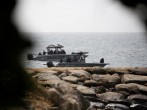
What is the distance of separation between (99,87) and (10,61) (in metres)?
11.5

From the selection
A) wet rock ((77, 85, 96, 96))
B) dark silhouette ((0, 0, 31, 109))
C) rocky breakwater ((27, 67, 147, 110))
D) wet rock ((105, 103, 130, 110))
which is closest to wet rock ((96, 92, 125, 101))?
rocky breakwater ((27, 67, 147, 110))

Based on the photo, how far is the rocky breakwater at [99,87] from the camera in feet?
32.1

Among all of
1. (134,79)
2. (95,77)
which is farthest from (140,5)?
(95,77)

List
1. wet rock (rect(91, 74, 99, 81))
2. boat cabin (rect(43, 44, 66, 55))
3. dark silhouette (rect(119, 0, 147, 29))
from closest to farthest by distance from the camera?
dark silhouette (rect(119, 0, 147, 29)), wet rock (rect(91, 74, 99, 81)), boat cabin (rect(43, 44, 66, 55))

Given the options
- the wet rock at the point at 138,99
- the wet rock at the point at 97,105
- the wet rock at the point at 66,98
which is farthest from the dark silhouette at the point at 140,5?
the wet rock at the point at 138,99

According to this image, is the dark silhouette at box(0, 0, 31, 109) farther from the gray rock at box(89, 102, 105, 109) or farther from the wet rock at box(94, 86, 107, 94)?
the wet rock at box(94, 86, 107, 94)

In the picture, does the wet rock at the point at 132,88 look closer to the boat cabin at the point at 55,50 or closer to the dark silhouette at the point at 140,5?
the dark silhouette at the point at 140,5

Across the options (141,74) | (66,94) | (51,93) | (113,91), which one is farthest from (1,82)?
(141,74)

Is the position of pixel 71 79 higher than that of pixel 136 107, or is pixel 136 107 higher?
pixel 71 79

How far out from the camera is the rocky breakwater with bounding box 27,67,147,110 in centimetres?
979

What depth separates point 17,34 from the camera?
1.08 m

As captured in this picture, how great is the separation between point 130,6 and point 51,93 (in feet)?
25.8

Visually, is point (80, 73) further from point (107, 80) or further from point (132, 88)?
point (132, 88)

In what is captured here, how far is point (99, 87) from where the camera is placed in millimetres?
12484
